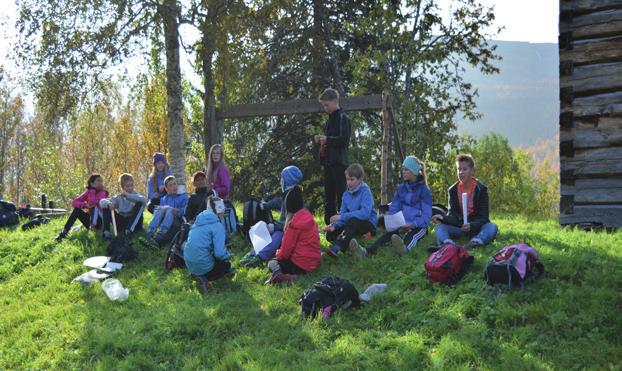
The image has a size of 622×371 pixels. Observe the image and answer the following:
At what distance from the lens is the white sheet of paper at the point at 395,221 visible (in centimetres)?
800

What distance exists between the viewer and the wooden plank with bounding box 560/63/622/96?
864cm

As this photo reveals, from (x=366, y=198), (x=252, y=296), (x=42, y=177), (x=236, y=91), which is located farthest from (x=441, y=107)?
(x=42, y=177)

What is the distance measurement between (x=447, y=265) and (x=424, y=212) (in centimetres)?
199

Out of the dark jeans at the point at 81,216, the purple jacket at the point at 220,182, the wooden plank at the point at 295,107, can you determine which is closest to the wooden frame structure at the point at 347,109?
the wooden plank at the point at 295,107

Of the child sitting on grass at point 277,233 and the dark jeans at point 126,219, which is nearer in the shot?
the child sitting on grass at point 277,233

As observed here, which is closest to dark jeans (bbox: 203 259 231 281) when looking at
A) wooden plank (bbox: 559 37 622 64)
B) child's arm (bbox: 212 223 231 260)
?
child's arm (bbox: 212 223 231 260)

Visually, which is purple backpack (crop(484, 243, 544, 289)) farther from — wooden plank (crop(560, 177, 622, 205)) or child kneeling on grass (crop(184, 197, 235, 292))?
child kneeling on grass (crop(184, 197, 235, 292))

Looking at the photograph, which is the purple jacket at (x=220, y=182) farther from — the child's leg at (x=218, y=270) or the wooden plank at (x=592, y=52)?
the wooden plank at (x=592, y=52)

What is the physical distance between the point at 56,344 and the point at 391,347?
391 cm

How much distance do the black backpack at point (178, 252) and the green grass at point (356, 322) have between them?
0.38 meters

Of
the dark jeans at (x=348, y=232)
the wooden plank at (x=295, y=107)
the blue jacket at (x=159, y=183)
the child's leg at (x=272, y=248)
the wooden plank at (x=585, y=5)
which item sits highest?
the wooden plank at (x=585, y=5)

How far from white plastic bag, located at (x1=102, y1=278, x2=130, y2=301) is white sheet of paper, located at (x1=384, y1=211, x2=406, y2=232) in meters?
3.93

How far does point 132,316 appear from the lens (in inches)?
269

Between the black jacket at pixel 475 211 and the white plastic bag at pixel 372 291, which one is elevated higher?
the black jacket at pixel 475 211
